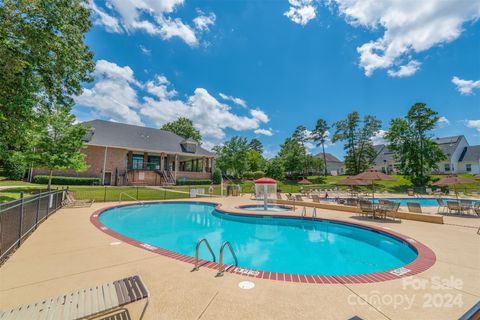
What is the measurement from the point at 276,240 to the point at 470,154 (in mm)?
57176

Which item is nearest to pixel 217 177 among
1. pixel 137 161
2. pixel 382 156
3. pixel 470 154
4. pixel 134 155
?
pixel 137 161

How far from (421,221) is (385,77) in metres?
12.8

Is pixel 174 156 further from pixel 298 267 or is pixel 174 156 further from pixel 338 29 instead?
pixel 298 267

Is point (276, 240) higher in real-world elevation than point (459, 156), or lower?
lower

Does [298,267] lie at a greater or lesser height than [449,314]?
lesser

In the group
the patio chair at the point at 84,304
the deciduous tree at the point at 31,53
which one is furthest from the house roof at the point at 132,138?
the patio chair at the point at 84,304

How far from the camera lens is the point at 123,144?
2856cm

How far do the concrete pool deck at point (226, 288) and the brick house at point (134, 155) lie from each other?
2389cm

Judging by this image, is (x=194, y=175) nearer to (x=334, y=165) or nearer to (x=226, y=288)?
(x=226, y=288)

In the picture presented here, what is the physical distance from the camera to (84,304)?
245 centimetres

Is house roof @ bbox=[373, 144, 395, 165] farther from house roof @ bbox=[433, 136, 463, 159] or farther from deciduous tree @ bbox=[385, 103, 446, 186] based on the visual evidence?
deciduous tree @ bbox=[385, 103, 446, 186]

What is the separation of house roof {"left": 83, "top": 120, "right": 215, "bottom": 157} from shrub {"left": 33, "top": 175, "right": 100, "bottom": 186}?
4435 millimetres

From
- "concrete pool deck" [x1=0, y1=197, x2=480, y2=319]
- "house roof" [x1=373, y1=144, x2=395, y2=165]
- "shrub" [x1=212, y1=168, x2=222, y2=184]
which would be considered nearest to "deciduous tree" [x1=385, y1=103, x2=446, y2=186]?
"house roof" [x1=373, y1=144, x2=395, y2=165]

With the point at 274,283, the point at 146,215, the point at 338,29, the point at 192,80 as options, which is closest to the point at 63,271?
the point at 274,283
